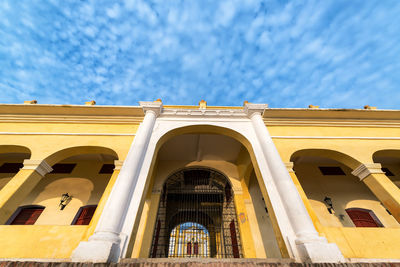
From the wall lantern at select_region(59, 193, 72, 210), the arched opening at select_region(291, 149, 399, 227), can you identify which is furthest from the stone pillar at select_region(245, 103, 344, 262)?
the wall lantern at select_region(59, 193, 72, 210)

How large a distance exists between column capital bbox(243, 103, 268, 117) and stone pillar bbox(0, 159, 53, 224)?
6294 millimetres

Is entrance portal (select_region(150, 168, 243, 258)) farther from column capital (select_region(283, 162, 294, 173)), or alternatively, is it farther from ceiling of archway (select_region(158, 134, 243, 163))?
column capital (select_region(283, 162, 294, 173))

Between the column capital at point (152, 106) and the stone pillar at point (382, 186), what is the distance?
20.8 feet

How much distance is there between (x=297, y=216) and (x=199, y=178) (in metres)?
5.35

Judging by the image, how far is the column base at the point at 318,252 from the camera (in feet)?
9.04

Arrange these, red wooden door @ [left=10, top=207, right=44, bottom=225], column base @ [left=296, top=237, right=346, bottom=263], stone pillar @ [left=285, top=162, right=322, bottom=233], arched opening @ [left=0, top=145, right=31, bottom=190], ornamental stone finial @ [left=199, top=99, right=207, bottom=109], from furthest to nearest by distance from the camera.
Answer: arched opening @ [left=0, top=145, right=31, bottom=190]
ornamental stone finial @ [left=199, top=99, right=207, bottom=109]
red wooden door @ [left=10, top=207, right=44, bottom=225]
stone pillar @ [left=285, top=162, right=322, bottom=233]
column base @ [left=296, top=237, right=346, bottom=263]

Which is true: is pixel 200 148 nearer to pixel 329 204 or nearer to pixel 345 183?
pixel 329 204

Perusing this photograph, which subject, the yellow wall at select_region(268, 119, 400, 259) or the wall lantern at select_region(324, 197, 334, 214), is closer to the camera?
the yellow wall at select_region(268, 119, 400, 259)

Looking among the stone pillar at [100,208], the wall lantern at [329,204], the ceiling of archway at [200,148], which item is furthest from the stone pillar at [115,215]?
the wall lantern at [329,204]

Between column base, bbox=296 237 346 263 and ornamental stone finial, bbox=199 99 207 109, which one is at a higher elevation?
ornamental stone finial, bbox=199 99 207 109

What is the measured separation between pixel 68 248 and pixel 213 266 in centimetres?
289

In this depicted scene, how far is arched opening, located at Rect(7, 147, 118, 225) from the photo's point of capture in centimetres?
598

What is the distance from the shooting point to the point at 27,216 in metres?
6.02

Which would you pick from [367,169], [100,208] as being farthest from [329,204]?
[100,208]
